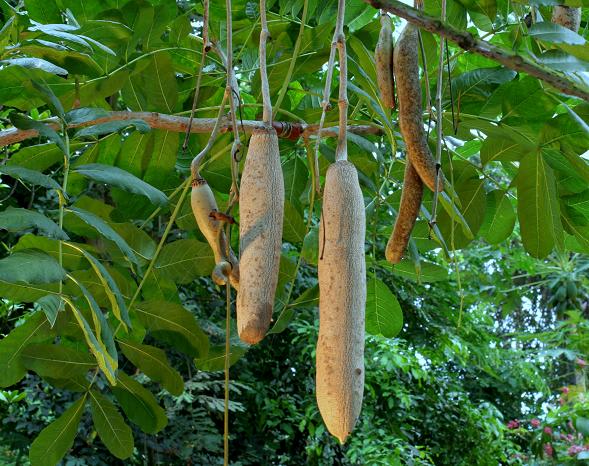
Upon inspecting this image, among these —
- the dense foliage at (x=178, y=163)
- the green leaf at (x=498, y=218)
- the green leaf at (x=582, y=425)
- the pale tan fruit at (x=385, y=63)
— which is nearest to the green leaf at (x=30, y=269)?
the dense foliage at (x=178, y=163)

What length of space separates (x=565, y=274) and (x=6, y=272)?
13.8ft

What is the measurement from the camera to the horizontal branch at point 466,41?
422mm

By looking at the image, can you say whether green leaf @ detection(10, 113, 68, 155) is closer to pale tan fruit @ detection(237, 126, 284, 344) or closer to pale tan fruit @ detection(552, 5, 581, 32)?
pale tan fruit @ detection(237, 126, 284, 344)

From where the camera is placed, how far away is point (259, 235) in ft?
1.27

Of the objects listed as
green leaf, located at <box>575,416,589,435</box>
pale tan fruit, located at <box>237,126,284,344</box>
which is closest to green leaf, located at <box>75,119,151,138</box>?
pale tan fruit, located at <box>237,126,284,344</box>

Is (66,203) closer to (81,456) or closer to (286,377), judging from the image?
(81,456)

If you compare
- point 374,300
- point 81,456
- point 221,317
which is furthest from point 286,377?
point 374,300

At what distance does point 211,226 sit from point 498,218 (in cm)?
64

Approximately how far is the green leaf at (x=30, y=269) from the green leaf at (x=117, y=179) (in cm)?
13

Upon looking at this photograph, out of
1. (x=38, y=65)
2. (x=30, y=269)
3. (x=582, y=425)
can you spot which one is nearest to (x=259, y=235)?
(x=30, y=269)

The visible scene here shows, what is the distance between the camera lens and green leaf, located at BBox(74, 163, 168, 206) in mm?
696

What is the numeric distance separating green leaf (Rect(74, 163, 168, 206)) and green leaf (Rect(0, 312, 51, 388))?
0.19 meters

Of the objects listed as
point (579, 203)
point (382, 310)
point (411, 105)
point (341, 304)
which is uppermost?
point (579, 203)

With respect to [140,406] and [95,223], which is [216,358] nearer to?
[140,406]
